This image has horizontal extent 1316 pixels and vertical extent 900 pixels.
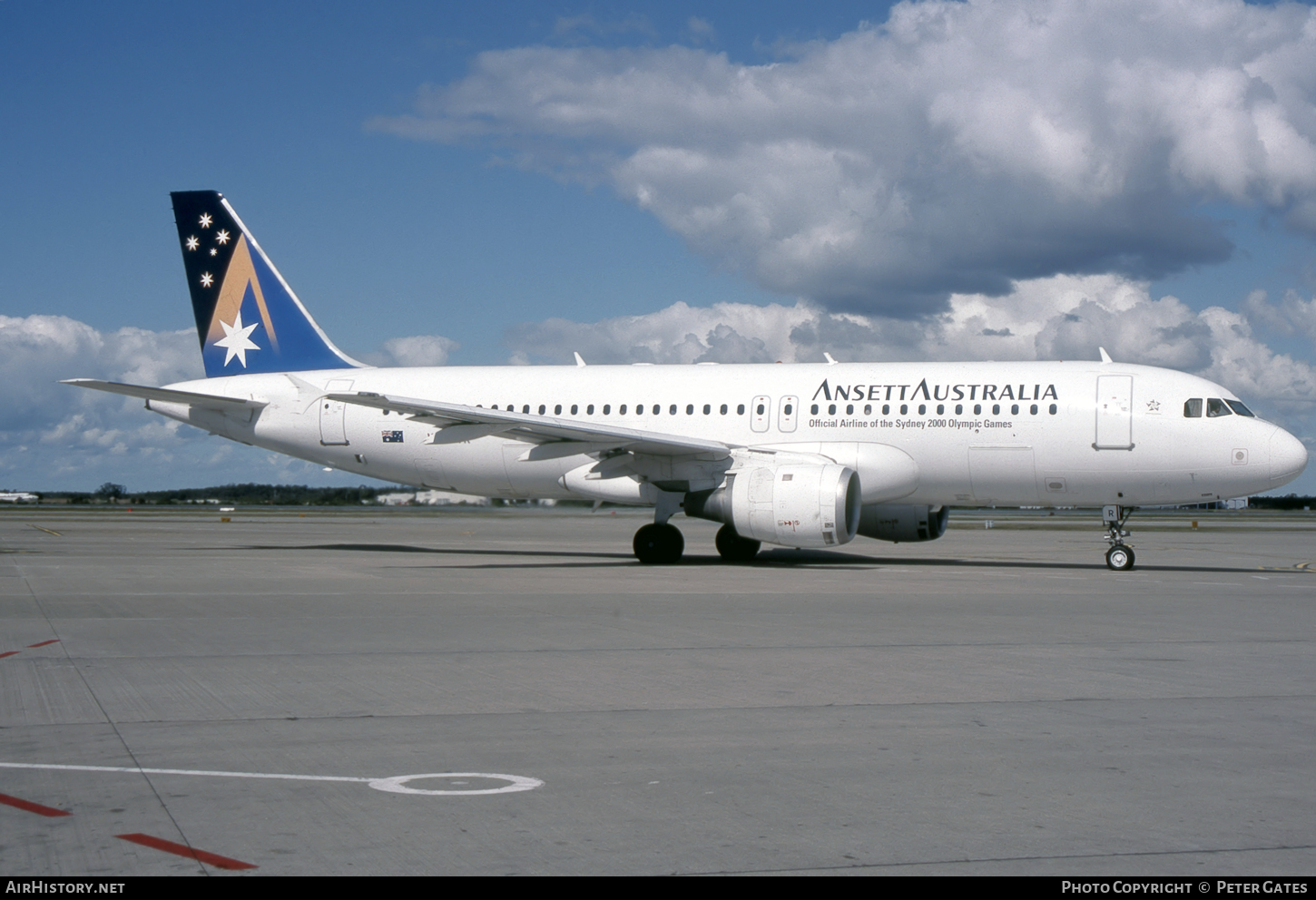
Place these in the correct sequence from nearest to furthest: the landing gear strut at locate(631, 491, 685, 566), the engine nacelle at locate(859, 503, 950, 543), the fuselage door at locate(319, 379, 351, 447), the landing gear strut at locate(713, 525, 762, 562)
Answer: the landing gear strut at locate(631, 491, 685, 566), the engine nacelle at locate(859, 503, 950, 543), the landing gear strut at locate(713, 525, 762, 562), the fuselage door at locate(319, 379, 351, 447)

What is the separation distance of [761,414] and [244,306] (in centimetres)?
1265

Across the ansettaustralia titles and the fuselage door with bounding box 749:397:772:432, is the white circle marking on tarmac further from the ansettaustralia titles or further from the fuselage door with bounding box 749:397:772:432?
the fuselage door with bounding box 749:397:772:432

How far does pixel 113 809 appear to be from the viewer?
505 cm

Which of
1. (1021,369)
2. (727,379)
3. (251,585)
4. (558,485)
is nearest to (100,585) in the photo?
(251,585)

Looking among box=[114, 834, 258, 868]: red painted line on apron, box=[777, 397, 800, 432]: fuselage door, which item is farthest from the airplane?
box=[114, 834, 258, 868]: red painted line on apron

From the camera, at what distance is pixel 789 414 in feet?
74.6

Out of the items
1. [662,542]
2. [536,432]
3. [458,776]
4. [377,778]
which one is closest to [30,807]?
[377,778]

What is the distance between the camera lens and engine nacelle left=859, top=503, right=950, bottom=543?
23.3 meters

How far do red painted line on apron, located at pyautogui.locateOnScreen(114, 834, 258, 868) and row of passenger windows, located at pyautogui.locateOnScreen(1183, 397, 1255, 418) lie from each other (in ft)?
63.4

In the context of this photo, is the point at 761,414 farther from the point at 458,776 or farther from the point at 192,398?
the point at 458,776

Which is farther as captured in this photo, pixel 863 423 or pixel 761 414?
pixel 761 414

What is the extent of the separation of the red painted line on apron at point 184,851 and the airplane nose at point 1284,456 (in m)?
19.6

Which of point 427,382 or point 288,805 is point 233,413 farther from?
point 288,805

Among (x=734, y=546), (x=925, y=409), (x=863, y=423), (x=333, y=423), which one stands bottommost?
(x=734, y=546)
